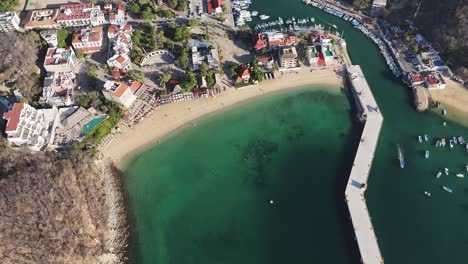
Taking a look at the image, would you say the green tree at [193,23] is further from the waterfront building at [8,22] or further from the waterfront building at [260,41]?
the waterfront building at [8,22]

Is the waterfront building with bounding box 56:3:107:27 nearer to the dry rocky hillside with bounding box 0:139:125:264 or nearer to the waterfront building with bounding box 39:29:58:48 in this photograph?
the waterfront building with bounding box 39:29:58:48

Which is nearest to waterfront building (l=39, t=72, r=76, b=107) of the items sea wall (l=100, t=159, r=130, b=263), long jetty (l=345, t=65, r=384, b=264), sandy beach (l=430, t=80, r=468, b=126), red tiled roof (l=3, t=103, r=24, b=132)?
red tiled roof (l=3, t=103, r=24, b=132)

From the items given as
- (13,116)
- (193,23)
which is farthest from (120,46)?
(13,116)

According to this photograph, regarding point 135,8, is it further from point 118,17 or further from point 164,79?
point 164,79

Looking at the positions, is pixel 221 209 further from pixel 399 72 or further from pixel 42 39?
pixel 42 39

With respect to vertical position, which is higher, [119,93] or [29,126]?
[119,93]

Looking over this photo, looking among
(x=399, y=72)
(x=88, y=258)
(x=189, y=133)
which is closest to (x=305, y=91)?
(x=399, y=72)
